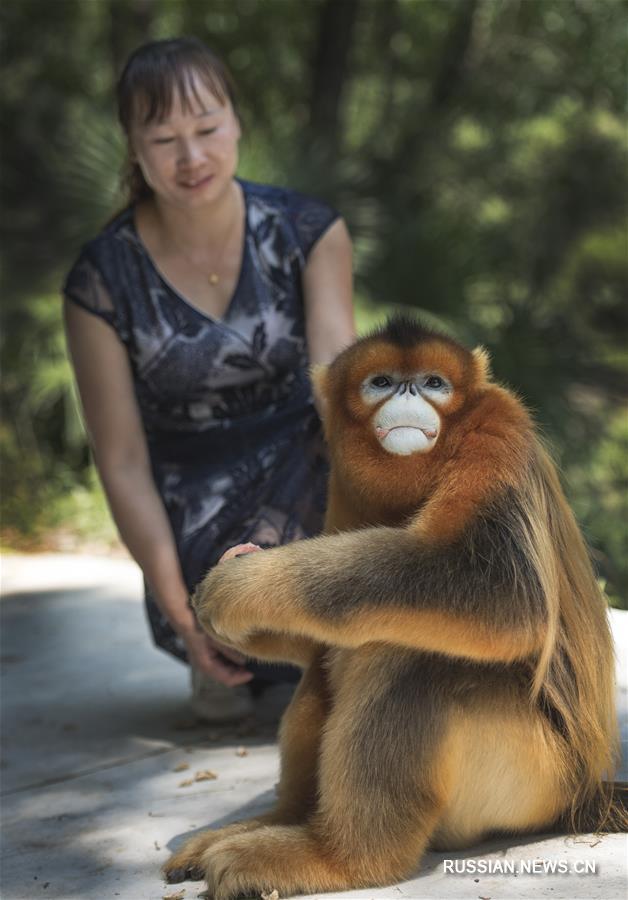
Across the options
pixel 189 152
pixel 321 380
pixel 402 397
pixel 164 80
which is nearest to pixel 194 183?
pixel 189 152

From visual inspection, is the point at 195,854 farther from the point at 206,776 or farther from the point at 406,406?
the point at 406,406

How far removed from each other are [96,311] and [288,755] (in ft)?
5.40

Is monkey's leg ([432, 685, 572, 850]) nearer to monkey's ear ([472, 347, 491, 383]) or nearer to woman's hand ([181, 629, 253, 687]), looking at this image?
monkey's ear ([472, 347, 491, 383])

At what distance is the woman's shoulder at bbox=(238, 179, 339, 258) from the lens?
150 inches

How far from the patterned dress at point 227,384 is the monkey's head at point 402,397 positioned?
126 centimetres

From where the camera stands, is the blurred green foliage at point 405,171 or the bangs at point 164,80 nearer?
the bangs at point 164,80

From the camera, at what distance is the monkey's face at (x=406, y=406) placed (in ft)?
7.54

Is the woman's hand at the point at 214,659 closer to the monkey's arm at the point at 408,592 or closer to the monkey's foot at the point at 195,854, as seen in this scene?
the monkey's foot at the point at 195,854

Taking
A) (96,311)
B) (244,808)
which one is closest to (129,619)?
(96,311)

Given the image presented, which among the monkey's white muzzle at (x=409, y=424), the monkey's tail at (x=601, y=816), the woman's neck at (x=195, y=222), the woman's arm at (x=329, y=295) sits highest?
the woman's neck at (x=195, y=222)

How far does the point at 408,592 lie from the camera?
2217 millimetres

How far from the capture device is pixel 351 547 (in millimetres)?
2309

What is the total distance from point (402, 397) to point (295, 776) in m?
0.92

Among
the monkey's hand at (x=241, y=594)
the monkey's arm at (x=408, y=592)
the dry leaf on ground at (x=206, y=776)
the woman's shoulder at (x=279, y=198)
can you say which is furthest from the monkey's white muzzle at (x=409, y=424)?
the woman's shoulder at (x=279, y=198)
